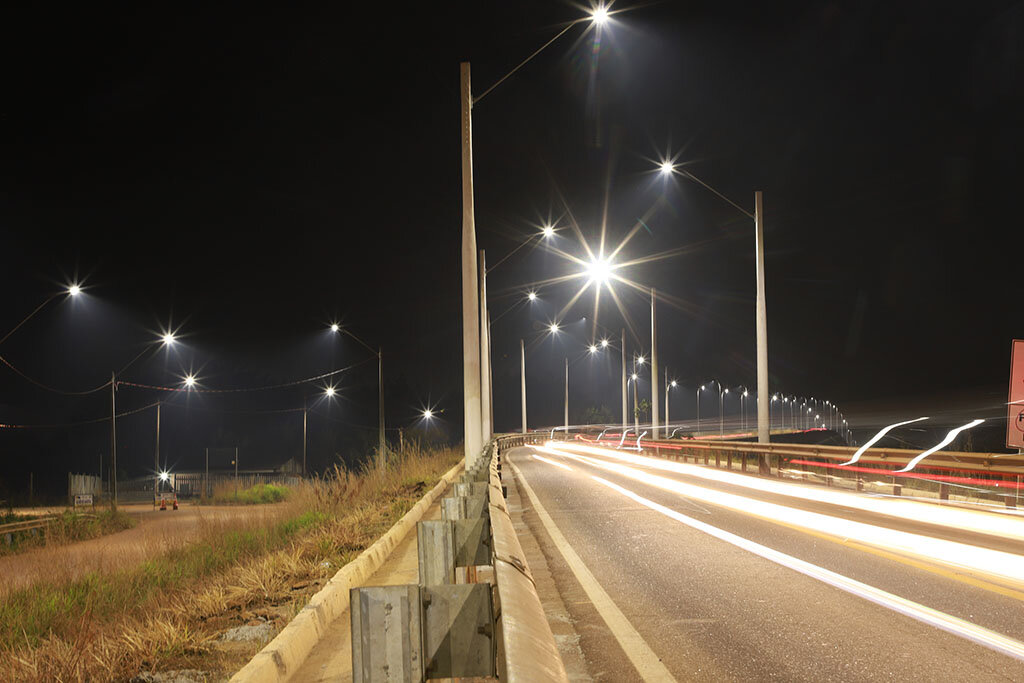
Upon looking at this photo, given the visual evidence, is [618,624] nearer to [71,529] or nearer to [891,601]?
[891,601]

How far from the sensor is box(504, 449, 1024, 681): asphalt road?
4.85m

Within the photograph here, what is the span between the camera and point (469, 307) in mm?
16500

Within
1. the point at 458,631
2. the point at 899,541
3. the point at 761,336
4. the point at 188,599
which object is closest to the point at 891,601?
the point at 899,541

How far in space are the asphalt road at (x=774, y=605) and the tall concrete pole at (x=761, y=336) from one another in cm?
1122

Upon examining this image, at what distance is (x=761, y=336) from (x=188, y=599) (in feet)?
63.3

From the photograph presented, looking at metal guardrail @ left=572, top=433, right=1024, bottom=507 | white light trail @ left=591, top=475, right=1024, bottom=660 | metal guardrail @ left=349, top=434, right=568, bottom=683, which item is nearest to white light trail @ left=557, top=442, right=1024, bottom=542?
metal guardrail @ left=572, top=433, right=1024, bottom=507

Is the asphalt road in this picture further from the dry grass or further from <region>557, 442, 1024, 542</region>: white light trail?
the dry grass

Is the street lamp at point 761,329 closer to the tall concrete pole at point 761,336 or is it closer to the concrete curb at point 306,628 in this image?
the tall concrete pole at point 761,336

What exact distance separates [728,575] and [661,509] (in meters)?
6.28

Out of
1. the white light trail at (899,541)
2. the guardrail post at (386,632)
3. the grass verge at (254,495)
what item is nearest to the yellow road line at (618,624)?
the guardrail post at (386,632)

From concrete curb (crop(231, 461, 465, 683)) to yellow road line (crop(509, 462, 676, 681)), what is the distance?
2145 millimetres

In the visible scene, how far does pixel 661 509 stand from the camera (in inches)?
555

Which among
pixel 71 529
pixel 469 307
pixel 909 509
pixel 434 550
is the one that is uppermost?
pixel 469 307

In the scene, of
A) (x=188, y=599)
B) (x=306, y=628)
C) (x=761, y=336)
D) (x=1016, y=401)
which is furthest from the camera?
(x=761, y=336)
